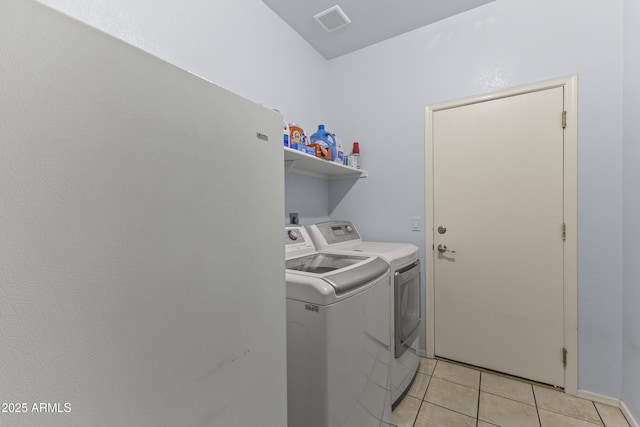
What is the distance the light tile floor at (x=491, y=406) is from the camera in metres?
1.56

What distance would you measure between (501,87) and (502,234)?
1.10m

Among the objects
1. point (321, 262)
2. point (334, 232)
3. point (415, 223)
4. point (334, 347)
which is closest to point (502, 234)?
point (415, 223)

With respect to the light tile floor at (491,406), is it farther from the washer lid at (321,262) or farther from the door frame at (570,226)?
the washer lid at (321,262)

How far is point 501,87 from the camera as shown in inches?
78.5

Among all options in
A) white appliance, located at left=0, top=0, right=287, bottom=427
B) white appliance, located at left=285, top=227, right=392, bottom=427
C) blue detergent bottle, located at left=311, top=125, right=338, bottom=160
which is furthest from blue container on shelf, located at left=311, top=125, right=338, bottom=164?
white appliance, located at left=0, top=0, right=287, bottom=427

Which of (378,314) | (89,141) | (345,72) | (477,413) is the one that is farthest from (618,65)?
(89,141)

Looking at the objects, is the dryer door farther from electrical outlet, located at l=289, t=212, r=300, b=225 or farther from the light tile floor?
electrical outlet, located at l=289, t=212, r=300, b=225

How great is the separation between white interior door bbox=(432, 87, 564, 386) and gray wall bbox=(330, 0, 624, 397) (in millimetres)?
134

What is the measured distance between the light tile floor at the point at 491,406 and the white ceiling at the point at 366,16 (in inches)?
111

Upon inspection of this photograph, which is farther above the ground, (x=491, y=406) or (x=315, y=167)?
(x=315, y=167)

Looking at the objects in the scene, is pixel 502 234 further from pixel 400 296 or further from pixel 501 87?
pixel 501 87

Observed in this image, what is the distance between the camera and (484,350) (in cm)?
205

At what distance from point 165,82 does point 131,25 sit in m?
1.06

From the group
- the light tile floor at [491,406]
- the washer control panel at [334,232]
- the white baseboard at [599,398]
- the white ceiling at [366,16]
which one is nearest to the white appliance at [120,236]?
the washer control panel at [334,232]
